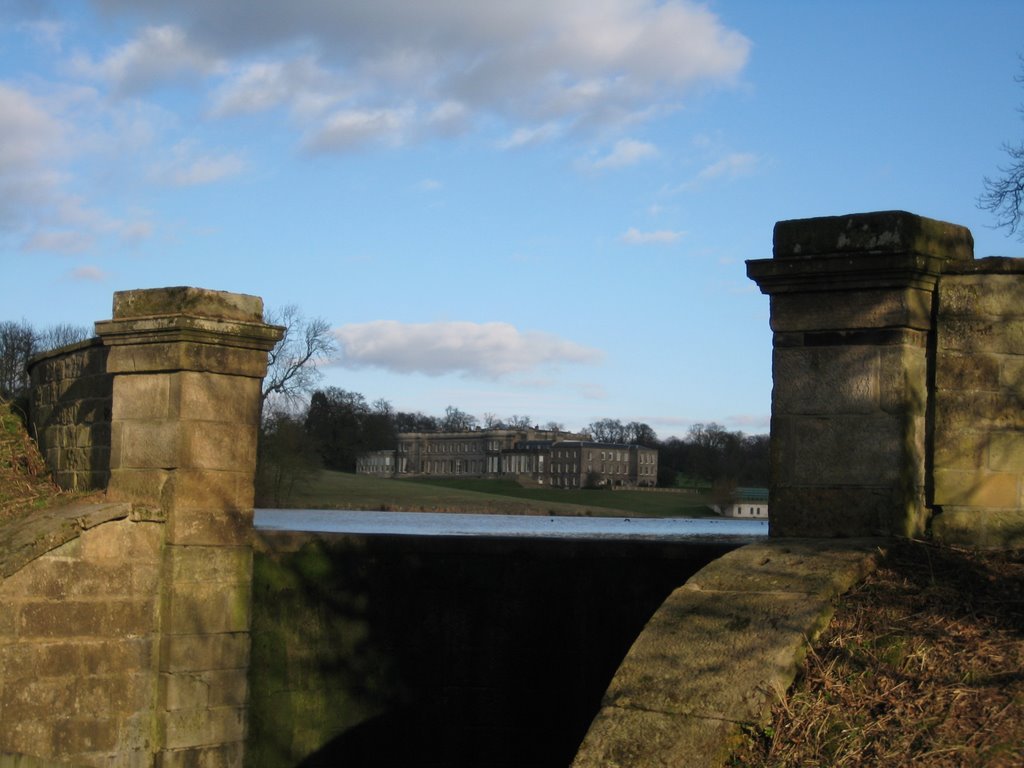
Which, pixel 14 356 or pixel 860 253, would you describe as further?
pixel 14 356

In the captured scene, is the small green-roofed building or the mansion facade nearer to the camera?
the small green-roofed building

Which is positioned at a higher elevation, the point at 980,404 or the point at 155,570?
the point at 980,404

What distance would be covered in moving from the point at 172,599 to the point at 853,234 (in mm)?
4766

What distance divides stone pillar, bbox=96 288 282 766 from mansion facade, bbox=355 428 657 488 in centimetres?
12524

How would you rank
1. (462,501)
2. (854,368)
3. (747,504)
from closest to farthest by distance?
(854,368) < (747,504) < (462,501)

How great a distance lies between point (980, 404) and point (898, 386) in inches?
15.9

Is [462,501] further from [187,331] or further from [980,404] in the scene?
[980,404]

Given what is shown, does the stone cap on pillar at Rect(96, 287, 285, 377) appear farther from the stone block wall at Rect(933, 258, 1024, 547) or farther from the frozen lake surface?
the stone block wall at Rect(933, 258, 1024, 547)

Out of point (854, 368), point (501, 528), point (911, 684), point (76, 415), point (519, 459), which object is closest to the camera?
point (911, 684)

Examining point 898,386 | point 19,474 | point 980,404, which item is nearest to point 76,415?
point 19,474

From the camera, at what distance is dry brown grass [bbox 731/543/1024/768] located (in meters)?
3.70

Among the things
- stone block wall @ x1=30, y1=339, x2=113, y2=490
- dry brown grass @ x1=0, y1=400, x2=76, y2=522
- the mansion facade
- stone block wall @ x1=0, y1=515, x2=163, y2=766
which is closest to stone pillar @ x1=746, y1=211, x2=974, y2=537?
stone block wall @ x1=0, y1=515, x2=163, y2=766

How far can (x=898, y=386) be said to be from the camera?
5566 millimetres

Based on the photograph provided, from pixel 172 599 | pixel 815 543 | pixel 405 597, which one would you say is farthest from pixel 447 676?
pixel 815 543
